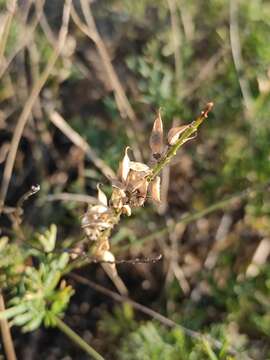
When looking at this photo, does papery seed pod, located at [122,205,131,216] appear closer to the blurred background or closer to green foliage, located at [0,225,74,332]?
green foliage, located at [0,225,74,332]

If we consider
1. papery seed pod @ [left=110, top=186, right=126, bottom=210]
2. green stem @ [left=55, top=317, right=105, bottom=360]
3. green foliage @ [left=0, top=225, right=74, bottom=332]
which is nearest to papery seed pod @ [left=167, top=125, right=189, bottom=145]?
papery seed pod @ [left=110, top=186, right=126, bottom=210]

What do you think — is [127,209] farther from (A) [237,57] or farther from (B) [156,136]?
(A) [237,57]

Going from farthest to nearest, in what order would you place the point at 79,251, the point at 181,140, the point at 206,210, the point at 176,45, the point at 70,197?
the point at 176,45 < the point at 70,197 < the point at 206,210 < the point at 79,251 < the point at 181,140

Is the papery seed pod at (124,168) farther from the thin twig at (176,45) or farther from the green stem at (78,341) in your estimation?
the thin twig at (176,45)

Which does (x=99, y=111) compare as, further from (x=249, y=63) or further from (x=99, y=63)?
(x=249, y=63)

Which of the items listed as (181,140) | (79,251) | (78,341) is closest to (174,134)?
(181,140)

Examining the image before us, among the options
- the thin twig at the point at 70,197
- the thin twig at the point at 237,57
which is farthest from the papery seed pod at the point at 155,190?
the thin twig at the point at 237,57

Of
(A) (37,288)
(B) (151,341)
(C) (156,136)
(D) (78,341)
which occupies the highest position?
(C) (156,136)

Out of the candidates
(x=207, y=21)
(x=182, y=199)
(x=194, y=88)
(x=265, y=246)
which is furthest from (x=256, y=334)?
(x=207, y=21)
